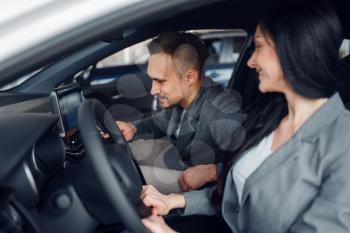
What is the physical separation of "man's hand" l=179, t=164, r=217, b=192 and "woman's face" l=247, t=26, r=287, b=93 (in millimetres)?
686

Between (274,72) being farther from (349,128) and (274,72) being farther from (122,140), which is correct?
(122,140)

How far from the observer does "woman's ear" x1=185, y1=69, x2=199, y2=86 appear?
221 centimetres

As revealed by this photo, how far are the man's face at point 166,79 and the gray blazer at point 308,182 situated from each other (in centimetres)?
88

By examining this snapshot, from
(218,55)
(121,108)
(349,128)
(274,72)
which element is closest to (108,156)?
(274,72)

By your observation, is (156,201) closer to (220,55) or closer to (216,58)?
(216,58)

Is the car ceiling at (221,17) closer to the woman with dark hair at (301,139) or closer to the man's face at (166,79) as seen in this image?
the man's face at (166,79)

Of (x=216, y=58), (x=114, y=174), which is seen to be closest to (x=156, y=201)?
(x=114, y=174)

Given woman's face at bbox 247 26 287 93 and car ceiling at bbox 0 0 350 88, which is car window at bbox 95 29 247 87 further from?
woman's face at bbox 247 26 287 93

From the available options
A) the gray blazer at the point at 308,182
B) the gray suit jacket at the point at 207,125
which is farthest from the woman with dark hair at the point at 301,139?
the gray suit jacket at the point at 207,125

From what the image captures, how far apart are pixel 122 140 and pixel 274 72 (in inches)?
23.5

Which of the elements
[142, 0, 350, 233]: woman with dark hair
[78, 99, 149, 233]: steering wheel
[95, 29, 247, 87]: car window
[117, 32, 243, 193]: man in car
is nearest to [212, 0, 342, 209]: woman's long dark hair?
[142, 0, 350, 233]: woman with dark hair

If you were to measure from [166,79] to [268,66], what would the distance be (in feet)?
2.89

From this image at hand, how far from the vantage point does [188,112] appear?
87.0 inches

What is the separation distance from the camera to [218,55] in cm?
568
